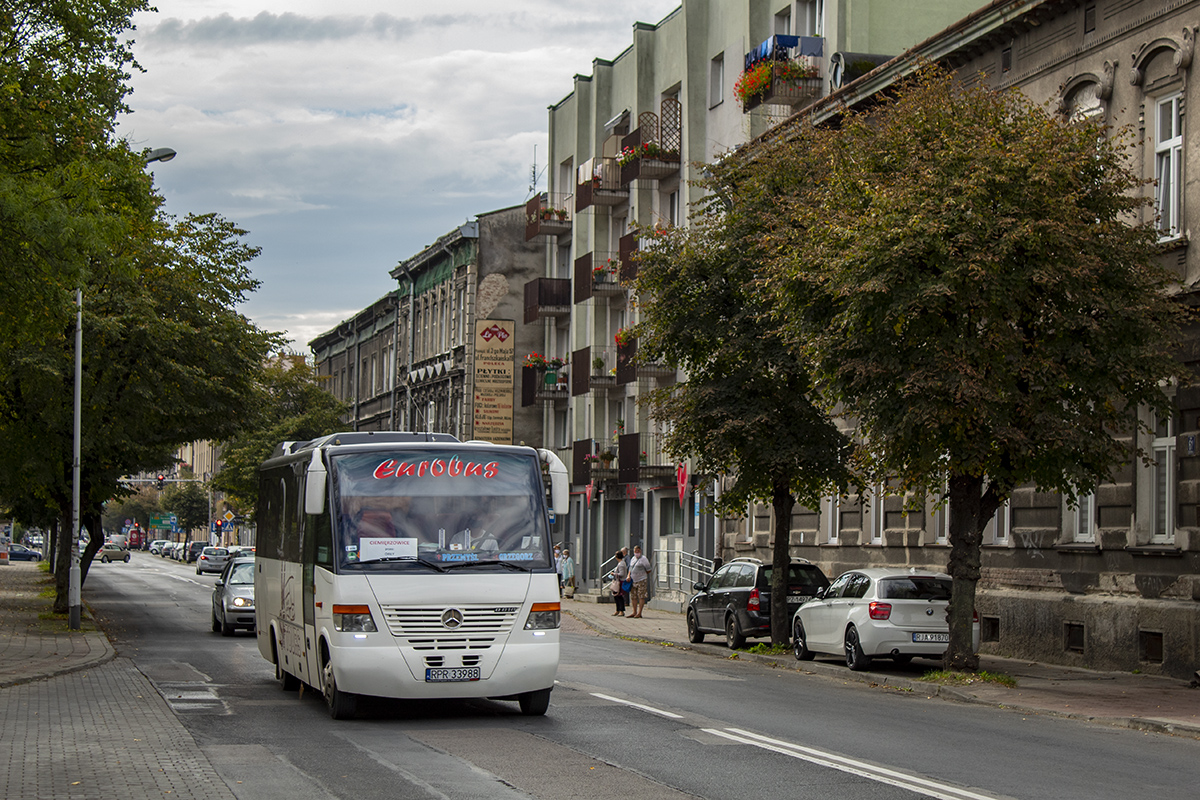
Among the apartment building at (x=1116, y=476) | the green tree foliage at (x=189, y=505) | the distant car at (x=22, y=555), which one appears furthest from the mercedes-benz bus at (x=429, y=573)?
the green tree foliage at (x=189, y=505)

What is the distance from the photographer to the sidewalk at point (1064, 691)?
15.6 metres

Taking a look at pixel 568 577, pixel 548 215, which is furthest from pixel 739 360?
pixel 548 215

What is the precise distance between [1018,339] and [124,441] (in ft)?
68.0

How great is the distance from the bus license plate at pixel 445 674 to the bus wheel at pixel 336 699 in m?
0.83

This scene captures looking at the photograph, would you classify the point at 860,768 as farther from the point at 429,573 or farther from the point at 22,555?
the point at 22,555

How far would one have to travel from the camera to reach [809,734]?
13.0 metres

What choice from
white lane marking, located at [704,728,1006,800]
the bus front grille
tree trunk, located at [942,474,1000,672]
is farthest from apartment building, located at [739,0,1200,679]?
the bus front grille

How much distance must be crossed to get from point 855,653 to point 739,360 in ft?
18.4

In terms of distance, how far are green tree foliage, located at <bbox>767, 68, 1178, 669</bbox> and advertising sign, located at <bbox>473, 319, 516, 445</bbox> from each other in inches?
1431

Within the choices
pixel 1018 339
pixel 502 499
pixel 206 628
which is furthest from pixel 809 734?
pixel 206 628

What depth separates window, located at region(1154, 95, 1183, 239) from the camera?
70.2 feet

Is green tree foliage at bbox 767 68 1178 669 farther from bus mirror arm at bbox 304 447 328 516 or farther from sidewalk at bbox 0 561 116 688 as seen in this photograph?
sidewalk at bbox 0 561 116 688

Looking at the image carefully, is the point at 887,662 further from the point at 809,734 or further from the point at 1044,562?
the point at 809,734

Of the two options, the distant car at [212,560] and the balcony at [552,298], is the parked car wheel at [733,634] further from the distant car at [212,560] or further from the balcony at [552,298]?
the distant car at [212,560]
